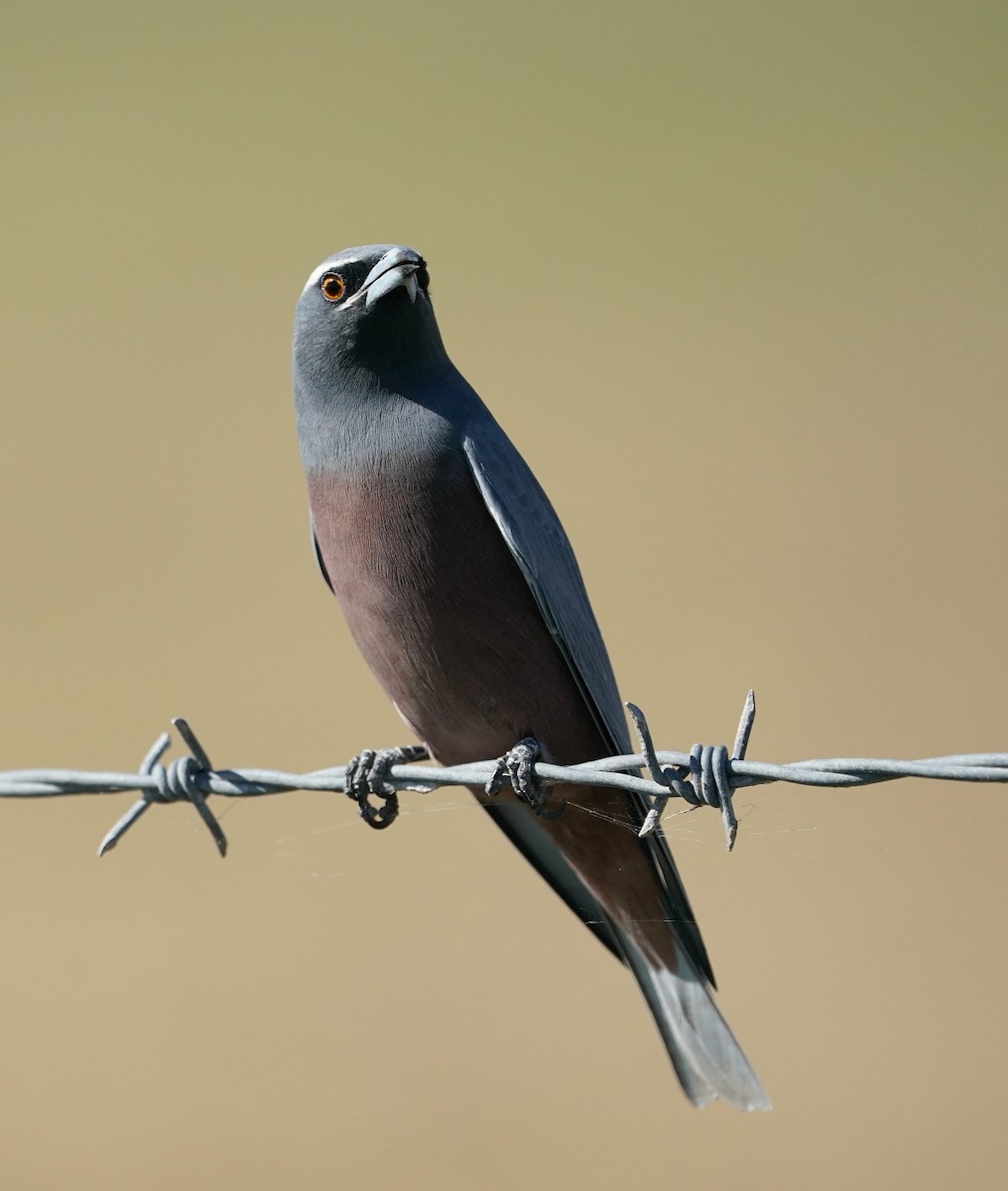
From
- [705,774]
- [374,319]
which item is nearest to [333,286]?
[374,319]

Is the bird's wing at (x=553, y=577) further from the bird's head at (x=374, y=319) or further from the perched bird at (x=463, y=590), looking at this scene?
the bird's head at (x=374, y=319)

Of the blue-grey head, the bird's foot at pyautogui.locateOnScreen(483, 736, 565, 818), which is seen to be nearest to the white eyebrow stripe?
the blue-grey head

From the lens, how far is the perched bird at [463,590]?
3.49 meters

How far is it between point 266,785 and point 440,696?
695mm

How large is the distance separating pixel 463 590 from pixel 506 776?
50cm

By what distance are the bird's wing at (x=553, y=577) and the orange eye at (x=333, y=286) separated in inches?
21.1

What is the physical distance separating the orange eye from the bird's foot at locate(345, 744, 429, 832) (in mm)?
1292

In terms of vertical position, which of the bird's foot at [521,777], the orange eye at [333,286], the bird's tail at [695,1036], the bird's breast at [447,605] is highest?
the orange eye at [333,286]

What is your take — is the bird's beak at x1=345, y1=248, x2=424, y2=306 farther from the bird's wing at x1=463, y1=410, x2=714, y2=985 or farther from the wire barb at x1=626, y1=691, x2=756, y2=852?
the wire barb at x1=626, y1=691, x2=756, y2=852

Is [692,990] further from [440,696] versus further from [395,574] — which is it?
[395,574]

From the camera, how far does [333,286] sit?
12.3ft

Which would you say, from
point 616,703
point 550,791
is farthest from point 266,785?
point 616,703

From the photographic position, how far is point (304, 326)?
152 inches

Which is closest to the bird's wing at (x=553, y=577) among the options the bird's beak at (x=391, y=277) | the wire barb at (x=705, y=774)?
the bird's beak at (x=391, y=277)
